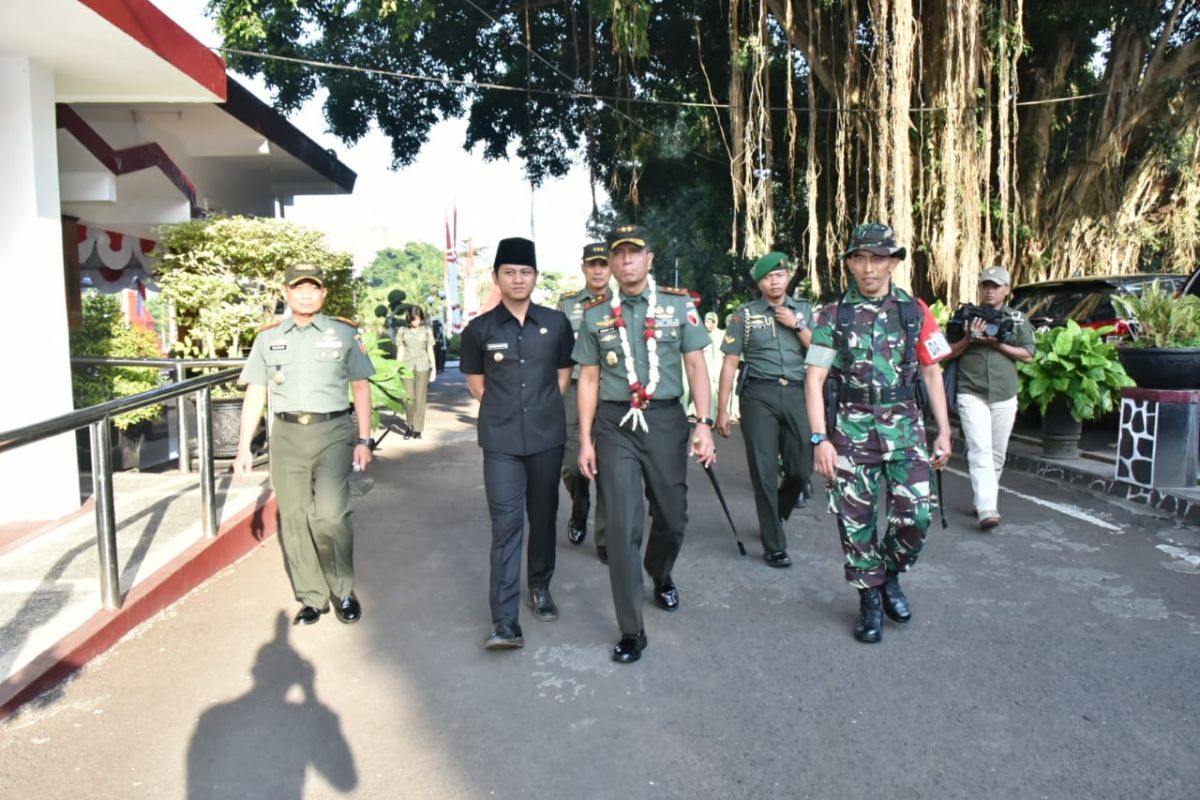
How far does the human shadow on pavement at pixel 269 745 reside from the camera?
9.48 ft

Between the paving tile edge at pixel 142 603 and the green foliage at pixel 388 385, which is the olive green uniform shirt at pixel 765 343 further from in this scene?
the green foliage at pixel 388 385

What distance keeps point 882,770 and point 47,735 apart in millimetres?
2812

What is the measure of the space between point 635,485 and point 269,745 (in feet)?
5.59

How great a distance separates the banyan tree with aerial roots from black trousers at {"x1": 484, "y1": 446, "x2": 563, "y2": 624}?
7874 millimetres

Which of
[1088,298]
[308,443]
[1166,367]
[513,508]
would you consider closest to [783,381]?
[513,508]

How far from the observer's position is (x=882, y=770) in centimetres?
288

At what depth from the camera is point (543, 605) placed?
173 inches

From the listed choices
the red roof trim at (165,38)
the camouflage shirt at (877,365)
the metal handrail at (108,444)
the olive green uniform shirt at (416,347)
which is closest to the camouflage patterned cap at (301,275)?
the metal handrail at (108,444)

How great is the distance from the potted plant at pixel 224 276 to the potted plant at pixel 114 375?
503 millimetres

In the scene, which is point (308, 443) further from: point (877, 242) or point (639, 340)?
point (877, 242)

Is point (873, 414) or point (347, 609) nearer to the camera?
point (873, 414)

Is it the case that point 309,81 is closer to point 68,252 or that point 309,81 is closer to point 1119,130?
point 68,252

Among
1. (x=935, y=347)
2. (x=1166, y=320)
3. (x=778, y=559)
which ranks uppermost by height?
(x=1166, y=320)

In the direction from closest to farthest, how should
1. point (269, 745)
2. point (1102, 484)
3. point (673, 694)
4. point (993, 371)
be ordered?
point (269, 745), point (673, 694), point (993, 371), point (1102, 484)
